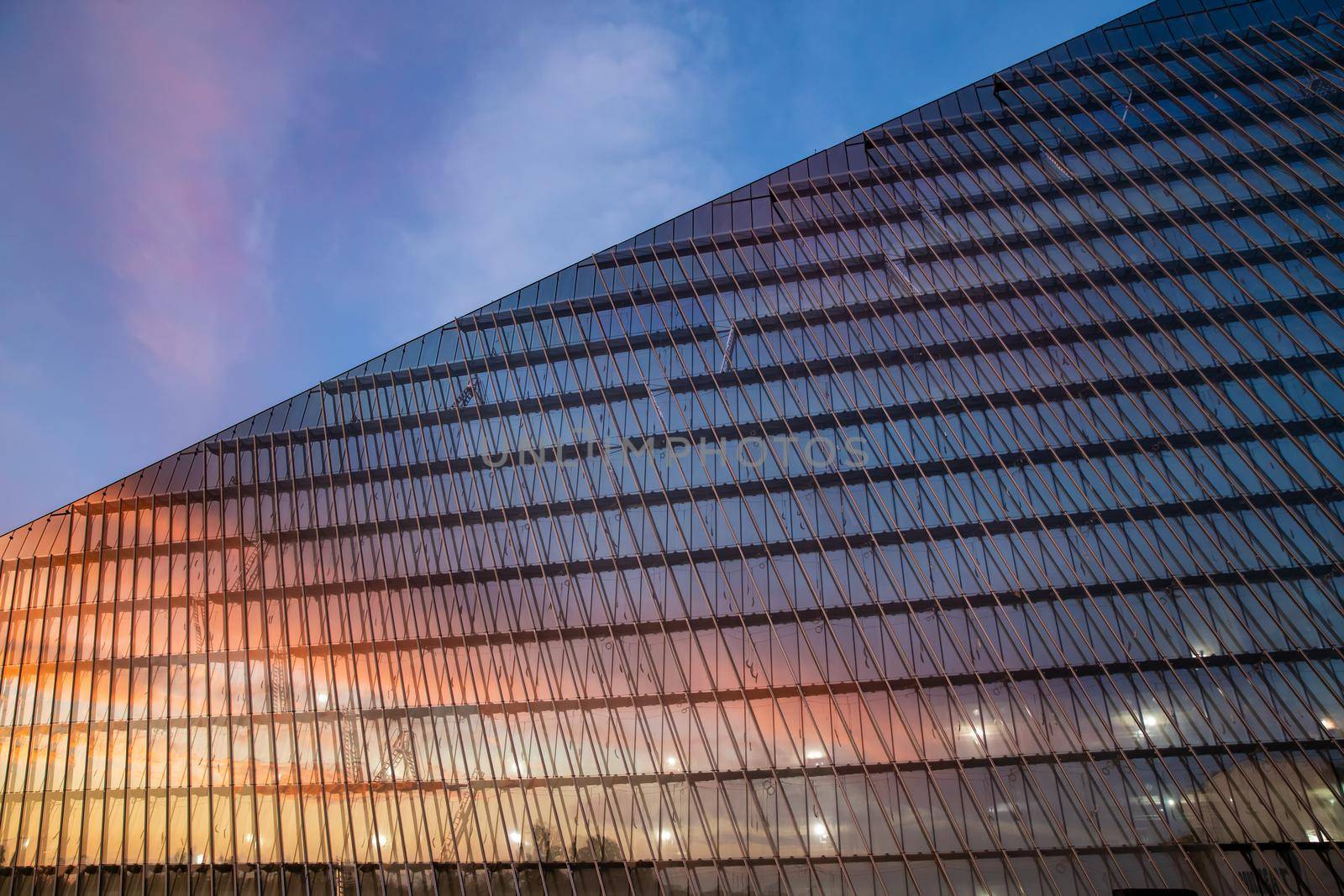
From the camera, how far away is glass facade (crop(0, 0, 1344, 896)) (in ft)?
92.0

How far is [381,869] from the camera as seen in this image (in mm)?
30594

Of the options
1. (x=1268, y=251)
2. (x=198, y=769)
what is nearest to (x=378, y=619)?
(x=198, y=769)

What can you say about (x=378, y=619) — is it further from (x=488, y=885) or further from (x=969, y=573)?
(x=969, y=573)

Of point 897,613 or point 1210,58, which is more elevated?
point 1210,58

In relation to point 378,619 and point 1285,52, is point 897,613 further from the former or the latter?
point 1285,52

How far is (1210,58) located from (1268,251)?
32.9 feet

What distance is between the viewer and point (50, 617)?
3859 cm

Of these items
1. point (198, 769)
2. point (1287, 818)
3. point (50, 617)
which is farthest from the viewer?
point (50, 617)

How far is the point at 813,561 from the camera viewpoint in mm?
32438

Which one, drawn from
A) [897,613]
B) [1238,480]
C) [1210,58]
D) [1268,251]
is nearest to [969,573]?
[897,613]

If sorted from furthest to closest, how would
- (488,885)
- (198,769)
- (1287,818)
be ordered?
(198,769) → (488,885) → (1287,818)

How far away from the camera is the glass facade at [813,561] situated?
28.0 m

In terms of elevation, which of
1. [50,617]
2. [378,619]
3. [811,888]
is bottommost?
[811,888]

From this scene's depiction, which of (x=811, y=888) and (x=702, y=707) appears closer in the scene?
(x=811, y=888)
